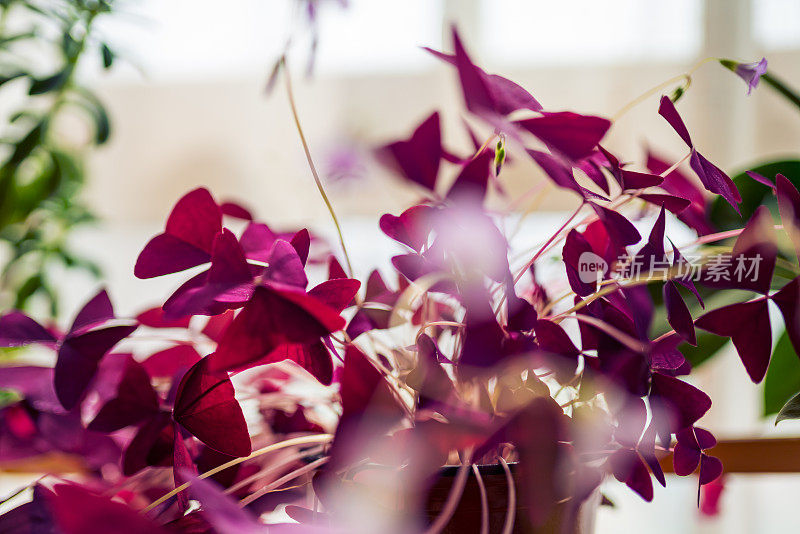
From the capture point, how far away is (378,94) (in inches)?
59.8

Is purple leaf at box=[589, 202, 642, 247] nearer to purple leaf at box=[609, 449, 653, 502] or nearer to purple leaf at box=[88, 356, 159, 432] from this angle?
purple leaf at box=[609, 449, 653, 502]

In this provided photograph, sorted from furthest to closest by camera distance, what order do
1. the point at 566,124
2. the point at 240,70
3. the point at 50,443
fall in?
the point at 240,70 < the point at 50,443 < the point at 566,124

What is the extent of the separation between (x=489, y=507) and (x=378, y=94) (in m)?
1.40

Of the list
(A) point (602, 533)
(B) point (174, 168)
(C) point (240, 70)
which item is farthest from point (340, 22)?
(A) point (602, 533)

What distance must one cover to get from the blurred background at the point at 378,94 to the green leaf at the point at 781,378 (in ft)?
3.02

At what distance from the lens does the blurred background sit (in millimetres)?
1358

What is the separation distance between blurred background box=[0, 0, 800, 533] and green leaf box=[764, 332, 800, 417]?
921 millimetres

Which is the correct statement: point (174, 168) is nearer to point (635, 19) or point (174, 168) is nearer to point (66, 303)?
point (66, 303)

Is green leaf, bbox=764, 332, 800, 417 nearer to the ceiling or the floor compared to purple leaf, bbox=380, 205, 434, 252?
nearer to the floor

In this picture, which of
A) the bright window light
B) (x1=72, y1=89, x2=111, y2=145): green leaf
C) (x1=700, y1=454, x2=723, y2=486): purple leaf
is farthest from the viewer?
the bright window light

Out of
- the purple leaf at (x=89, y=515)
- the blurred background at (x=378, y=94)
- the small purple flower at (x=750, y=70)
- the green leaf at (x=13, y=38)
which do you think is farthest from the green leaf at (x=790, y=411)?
the blurred background at (x=378, y=94)

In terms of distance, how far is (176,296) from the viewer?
220mm

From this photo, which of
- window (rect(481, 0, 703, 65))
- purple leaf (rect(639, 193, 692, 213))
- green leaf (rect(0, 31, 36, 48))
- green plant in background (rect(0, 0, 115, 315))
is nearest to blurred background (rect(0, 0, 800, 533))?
window (rect(481, 0, 703, 65))

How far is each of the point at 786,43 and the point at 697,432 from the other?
142 centimetres
